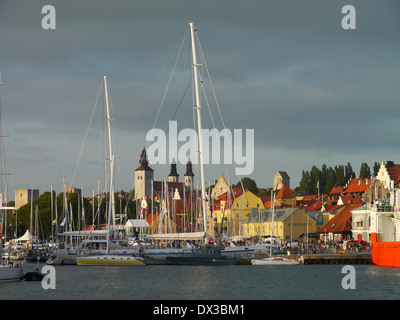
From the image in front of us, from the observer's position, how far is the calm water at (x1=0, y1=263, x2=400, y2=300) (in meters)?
56.6

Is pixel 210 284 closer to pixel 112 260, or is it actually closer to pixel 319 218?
pixel 112 260

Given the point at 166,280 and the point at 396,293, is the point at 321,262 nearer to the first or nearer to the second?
the point at 166,280

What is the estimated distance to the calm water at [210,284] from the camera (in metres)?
56.6

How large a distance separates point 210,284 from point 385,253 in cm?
3252

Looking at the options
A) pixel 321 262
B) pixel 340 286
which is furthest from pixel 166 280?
pixel 321 262

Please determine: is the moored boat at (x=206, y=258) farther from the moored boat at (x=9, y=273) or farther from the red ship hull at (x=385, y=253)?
the moored boat at (x=9, y=273)

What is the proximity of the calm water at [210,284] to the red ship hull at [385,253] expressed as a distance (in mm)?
2401

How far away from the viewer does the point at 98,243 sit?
106312 mm

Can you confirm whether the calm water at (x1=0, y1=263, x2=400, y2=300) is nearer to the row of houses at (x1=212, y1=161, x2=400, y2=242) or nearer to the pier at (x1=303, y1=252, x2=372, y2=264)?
the pier at (x1=303, y1=252, x2=372, y2=264)

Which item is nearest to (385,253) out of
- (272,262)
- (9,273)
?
(272,262)

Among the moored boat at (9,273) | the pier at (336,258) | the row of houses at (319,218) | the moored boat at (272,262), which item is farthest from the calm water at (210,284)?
the row of houses at (319,218)

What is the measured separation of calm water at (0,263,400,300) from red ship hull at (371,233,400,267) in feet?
7.88

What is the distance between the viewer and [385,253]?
8950 cm

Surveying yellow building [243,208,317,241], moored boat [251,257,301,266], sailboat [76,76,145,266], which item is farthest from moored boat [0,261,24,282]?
yellow building [243,208,317,241]
